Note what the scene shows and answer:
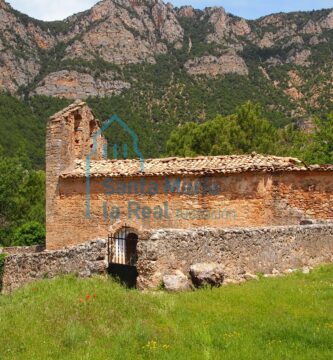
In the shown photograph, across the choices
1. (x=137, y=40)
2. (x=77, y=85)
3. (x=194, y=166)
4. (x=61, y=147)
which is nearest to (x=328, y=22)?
(x=137, y=40)

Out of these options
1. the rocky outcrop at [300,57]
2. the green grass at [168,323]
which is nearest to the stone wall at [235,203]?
the green grass at [168,323]

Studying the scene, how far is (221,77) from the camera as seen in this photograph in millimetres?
72188

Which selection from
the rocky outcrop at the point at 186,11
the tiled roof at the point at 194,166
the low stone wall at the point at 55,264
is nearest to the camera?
the low stone wall at the point at 55,264

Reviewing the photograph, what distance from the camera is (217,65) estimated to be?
7806 centimetres

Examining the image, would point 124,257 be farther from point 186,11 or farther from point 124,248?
point 186,11

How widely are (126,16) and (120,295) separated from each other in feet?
305

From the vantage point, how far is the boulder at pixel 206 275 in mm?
9125

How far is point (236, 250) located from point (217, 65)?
235ft

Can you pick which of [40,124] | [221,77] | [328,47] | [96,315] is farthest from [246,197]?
[328,47]

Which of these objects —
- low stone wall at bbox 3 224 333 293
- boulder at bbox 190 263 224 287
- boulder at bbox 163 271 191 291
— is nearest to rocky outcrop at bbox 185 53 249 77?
low stone wall at bbox 3 224 333 293

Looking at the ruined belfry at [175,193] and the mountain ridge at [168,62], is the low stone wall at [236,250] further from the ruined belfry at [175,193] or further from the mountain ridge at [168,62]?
the mountain ridge at [168,62]

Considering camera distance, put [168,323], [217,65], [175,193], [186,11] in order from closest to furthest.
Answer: [168,323]
[175,193]
[217,65]
[186,11]

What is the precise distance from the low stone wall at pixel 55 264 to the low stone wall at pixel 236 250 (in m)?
1.16

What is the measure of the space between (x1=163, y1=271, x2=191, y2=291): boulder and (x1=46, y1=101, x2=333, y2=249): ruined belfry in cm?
451
